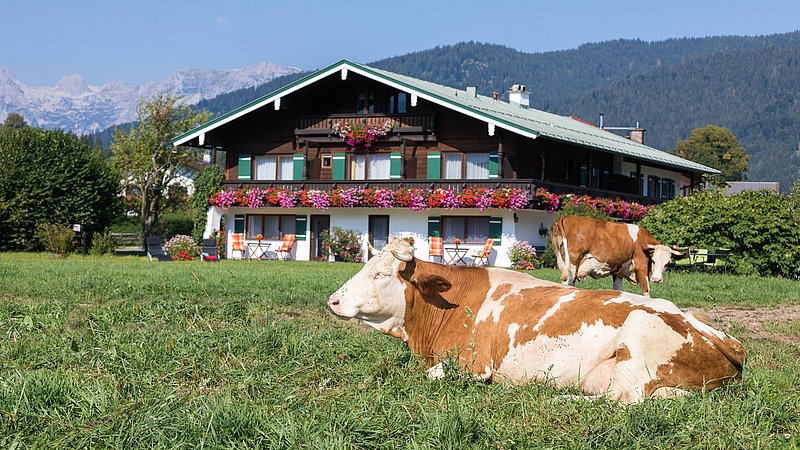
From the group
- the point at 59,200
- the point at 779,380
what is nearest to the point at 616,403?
the point at 779,380

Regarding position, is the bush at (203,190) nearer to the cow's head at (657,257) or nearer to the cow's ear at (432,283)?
the cow's head at (657,257)

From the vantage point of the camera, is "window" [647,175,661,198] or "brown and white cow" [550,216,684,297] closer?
"brown and white cow" [550,216,684,297]

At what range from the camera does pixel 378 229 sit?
122 feet

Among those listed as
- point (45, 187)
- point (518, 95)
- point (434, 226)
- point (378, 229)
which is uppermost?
point (518, 95)

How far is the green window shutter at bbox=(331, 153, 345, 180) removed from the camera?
125ft

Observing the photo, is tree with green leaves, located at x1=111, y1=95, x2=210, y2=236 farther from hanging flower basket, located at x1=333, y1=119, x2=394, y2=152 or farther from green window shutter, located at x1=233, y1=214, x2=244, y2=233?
hanging flower basket, located at x1=333, y1=119, x2=394, y2=152

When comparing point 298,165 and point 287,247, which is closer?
point 287,247

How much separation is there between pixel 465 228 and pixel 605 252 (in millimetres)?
21333

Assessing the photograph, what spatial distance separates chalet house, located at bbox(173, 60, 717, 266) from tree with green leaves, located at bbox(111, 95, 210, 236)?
16.0 meters

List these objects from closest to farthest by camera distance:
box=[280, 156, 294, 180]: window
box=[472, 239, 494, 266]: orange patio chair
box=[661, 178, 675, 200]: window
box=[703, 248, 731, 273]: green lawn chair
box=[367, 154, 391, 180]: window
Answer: box=[703, 248, 731, 273]: green lawn chair < box=[472, 239, 494, 266]: orange patio chair < box=[367, 154, 391, 180]: window < box=[280, 156, 294, 180]: window < box=[661, 178, 675, 200]: window

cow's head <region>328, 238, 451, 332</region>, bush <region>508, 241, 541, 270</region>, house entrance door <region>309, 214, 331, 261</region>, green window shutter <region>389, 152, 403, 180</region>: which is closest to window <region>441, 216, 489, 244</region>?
bush <region>508, 241, 541, 270</region>

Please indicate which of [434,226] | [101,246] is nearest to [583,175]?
[434,226]

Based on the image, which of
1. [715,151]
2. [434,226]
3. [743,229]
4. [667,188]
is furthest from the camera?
[715,151]

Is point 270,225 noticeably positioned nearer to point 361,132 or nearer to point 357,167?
point 357,167
